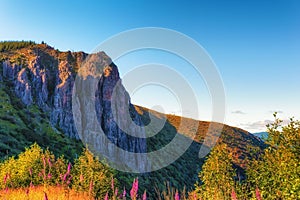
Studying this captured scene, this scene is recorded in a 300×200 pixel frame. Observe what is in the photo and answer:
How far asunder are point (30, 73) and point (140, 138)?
5998 centimetres

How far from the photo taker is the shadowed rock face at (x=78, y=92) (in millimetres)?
107125

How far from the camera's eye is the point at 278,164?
15.2 m

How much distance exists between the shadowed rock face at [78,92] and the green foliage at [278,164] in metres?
96.6

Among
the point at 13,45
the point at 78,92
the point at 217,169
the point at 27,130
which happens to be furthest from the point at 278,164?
the point at 13,45

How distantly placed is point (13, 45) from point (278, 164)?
498ft

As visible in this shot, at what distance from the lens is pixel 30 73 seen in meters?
112

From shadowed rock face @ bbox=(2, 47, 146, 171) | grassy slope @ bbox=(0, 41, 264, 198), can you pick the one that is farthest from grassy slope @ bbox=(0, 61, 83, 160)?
shadowed rock face @ bbox=(2, 47, 146, 171)

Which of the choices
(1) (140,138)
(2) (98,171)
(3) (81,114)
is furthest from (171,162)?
(2) (98,171)

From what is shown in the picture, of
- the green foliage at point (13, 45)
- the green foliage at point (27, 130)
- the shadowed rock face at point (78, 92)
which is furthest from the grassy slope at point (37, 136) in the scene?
the green foliage at point (13, 45)

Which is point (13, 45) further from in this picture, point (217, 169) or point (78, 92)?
point (217, 169)

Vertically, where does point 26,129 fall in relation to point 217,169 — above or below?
above

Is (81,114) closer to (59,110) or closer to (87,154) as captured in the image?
(59,110)

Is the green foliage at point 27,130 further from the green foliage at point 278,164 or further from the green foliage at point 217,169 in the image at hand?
the green foliage at point 278,164

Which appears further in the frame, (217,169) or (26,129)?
(26,129)
